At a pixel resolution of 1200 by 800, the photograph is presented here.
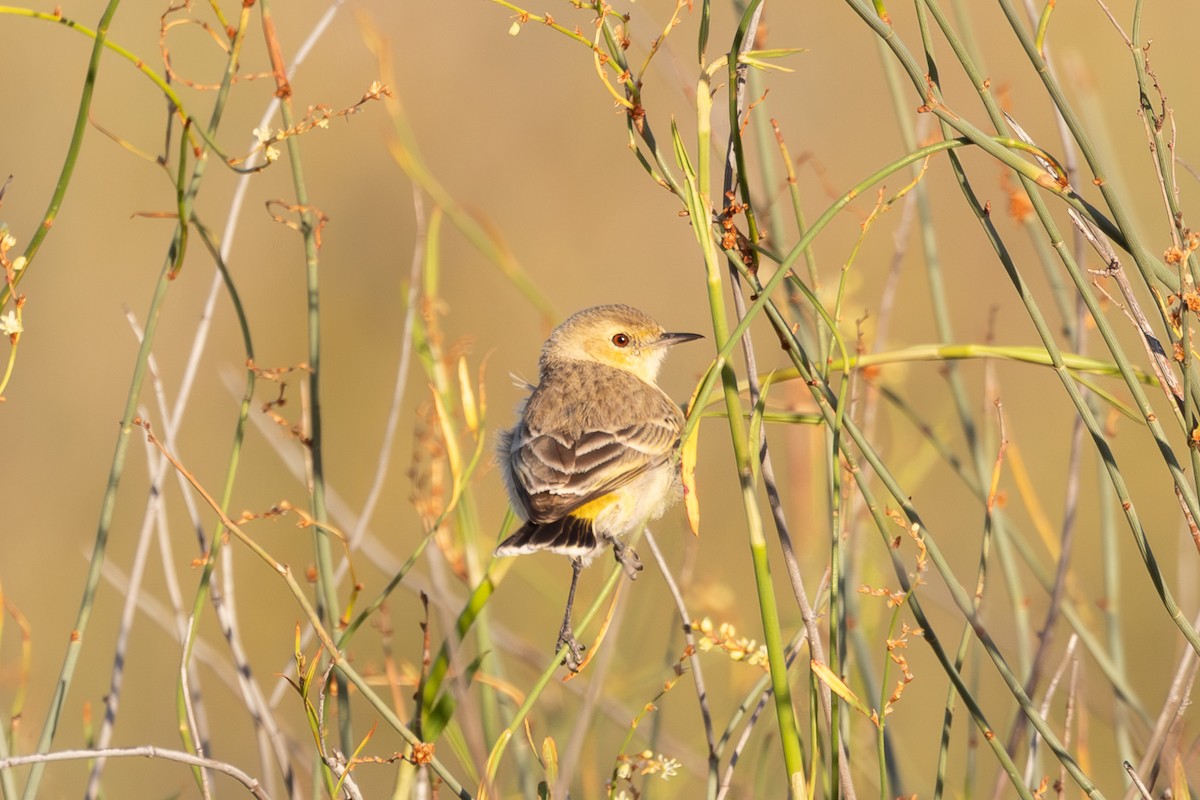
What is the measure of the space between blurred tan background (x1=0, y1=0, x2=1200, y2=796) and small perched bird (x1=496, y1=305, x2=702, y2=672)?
1.48m

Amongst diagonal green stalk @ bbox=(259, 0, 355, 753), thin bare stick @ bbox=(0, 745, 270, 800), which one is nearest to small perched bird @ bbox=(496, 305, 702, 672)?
diagonal green stalk @ bbox=(259, 0, 355, 753)

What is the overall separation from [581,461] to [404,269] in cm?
447

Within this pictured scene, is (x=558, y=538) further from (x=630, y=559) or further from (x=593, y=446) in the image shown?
(x=593, y=446)

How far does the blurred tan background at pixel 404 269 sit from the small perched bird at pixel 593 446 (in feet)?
4.87

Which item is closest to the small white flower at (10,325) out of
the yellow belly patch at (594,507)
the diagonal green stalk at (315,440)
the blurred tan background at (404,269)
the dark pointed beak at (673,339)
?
the diagonal green stalk at (315,440)

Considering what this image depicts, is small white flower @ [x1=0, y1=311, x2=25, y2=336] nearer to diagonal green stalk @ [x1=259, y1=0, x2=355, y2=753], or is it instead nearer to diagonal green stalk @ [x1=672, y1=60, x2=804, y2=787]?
diagonal green stalk @ [x1=259, y1=0, x2=355, y2=753]

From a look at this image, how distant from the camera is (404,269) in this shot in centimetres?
816

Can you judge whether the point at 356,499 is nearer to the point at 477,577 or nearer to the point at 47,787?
the point at 47,787

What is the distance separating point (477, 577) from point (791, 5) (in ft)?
24.7

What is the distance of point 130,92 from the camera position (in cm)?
872

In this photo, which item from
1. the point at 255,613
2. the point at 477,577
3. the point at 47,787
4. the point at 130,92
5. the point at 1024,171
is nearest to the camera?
the point at 1024,171

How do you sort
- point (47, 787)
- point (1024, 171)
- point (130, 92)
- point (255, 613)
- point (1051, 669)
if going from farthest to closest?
point (130, 92) → point (255, 613) → point (1051, 669) → point (47, 787) → point (1024, 171)

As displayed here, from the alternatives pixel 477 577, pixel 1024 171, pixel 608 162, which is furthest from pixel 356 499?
pixel 1024 171

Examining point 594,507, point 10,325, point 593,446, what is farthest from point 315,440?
point 593,446
